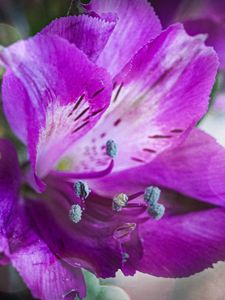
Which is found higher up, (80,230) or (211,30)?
(211,30)

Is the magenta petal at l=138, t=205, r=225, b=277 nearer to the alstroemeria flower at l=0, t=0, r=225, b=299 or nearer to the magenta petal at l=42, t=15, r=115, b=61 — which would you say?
the alstroemeria flower at l=0, t=0, r=225, b=299

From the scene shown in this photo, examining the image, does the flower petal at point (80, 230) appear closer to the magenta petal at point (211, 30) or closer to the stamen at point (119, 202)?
the stamen at point (119, 202)

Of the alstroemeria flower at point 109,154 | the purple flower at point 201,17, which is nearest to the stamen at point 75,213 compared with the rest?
the alstroemeria flower at point 109,154

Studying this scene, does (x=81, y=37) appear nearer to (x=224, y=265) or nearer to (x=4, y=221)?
(x=4, y=221)

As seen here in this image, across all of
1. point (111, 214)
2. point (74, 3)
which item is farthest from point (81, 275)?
point (74, 3)

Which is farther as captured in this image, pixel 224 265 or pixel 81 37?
pixel 224 265

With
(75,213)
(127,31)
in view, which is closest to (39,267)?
(75,213)

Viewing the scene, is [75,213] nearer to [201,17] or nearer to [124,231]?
[124,231]
